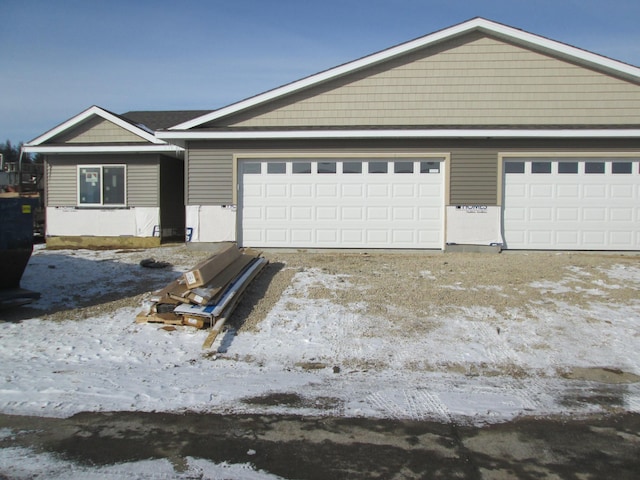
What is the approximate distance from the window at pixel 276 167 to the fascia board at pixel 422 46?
161 centimetres

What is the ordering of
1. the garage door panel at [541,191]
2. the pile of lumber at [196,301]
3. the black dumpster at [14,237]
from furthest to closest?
the garage door panel at [541,191]
the black dumpster at [14,237]
the pile of lumber at [196,301]

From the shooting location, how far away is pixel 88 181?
15.4 metres

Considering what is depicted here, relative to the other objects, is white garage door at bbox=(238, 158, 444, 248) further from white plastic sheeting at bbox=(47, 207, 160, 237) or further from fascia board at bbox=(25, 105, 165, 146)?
fascia board at bbox=(25, 105, 165, 146)

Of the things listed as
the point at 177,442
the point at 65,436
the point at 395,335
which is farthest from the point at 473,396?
the point at 65,436

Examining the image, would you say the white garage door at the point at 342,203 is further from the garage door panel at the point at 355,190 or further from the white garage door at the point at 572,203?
the white garage door at the point at 572,203

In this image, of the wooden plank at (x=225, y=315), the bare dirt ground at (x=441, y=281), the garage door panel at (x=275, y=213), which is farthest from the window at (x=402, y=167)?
the wooden plank at (x=225, y=315)

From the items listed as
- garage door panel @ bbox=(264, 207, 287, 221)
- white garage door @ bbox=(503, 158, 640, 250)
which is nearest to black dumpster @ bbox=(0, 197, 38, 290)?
garage door panel @ bbox=(264, 207, 287, 221)

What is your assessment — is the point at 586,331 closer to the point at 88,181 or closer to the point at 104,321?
the point at 104,321

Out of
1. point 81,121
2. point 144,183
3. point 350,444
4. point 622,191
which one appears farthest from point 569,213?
point 81,121

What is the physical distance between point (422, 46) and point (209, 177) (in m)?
6.49

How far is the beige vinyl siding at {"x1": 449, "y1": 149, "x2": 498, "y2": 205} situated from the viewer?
12.2m

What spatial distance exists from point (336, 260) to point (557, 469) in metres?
7.87

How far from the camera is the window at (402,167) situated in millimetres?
12305

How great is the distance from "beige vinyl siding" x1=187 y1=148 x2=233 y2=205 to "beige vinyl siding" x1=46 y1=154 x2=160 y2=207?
2876 mm
